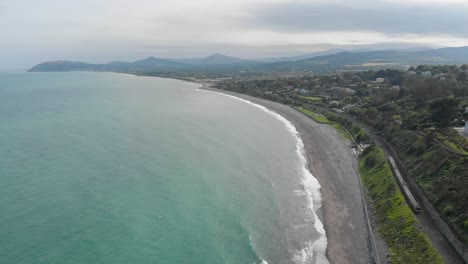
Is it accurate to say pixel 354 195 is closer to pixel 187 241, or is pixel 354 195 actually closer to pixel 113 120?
pixel 187 241

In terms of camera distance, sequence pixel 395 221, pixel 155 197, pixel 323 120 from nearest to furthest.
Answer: pixel 395 221
pixel 155 197
pixel 323 120

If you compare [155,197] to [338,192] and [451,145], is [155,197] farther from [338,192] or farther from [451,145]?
[451,145]

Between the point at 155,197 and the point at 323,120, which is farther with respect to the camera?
the point at 323,120

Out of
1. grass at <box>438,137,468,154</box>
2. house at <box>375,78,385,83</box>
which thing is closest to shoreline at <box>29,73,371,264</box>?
grass at <box>438,137,468,154</box>

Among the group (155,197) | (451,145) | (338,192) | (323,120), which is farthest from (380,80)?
(155,197)

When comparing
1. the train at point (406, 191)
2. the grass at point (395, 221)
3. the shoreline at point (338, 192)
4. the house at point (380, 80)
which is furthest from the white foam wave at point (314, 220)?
the house at point (380, 80)

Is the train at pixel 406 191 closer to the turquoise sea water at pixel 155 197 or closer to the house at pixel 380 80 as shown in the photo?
the turquoise sea water at pixel 155 197
